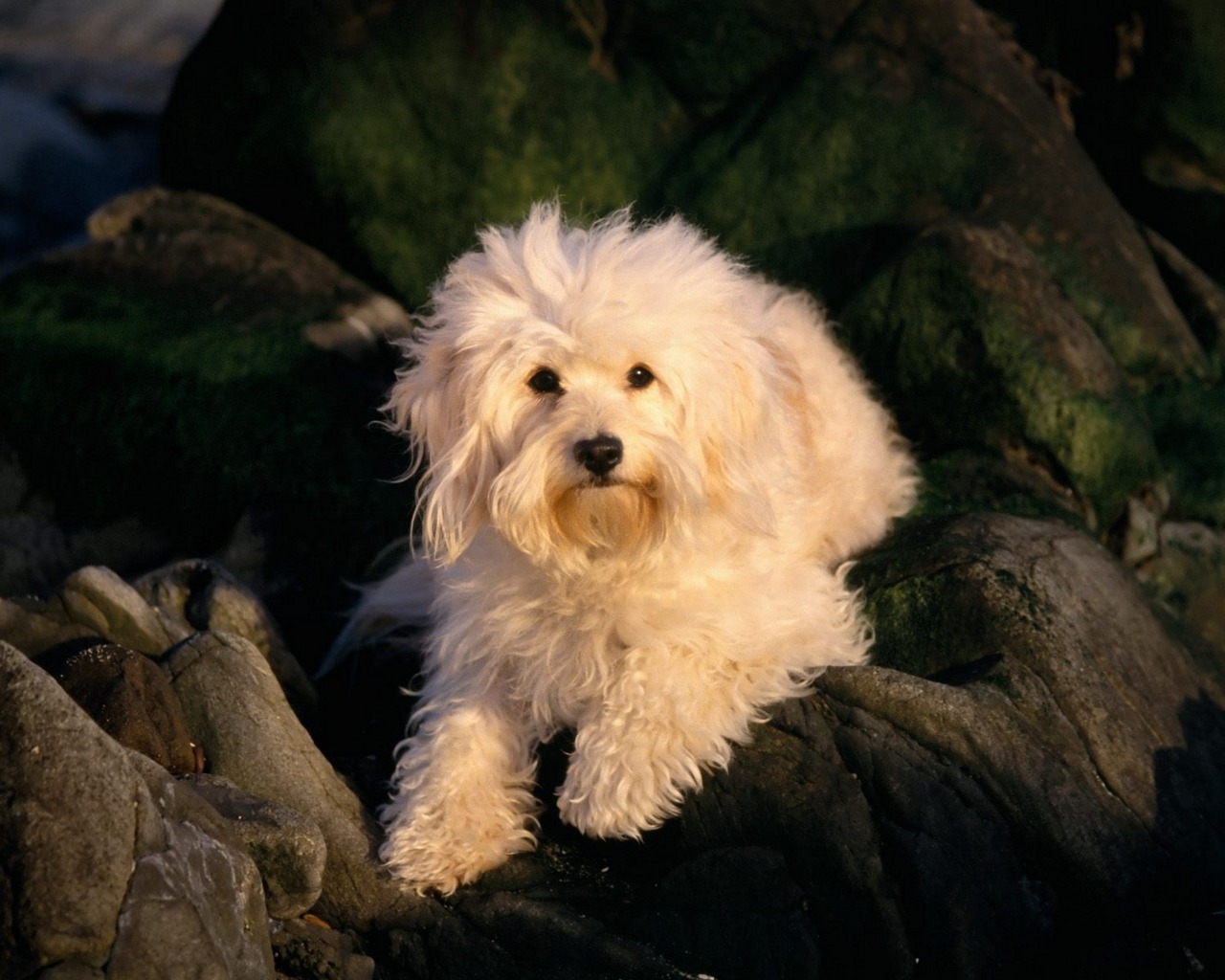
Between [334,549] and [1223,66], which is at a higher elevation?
[1223,66]

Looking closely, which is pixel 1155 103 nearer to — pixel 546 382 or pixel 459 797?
pixel 546 382

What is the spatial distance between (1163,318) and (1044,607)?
9.32ft

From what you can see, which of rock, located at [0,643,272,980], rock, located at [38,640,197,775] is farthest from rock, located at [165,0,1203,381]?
rock, located at [0,643,272,980]

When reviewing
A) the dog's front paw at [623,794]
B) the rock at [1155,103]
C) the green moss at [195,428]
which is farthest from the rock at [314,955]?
the rock at [1155,103]

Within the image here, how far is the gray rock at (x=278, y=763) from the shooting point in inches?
183

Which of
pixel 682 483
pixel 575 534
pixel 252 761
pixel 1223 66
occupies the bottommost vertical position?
pixel 252 761

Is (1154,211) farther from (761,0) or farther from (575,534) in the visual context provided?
(575,534)

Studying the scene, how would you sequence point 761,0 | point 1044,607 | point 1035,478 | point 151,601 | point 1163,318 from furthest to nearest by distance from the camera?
point 761,0 < point 1163,318 < point 1035,478 < point 151,601 < point 1044,607

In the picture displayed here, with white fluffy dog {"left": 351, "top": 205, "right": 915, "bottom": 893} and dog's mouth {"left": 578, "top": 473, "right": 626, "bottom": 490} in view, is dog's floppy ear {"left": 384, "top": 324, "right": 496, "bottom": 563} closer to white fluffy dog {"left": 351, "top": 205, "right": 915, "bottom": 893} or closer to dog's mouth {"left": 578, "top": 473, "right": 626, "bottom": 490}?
white fluffy dog {"left": 351, "top": 205, "right": 915, "bottom": 893}

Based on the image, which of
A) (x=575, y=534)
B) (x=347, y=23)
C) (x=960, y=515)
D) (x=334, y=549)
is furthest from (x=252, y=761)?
(x=347, y=23)

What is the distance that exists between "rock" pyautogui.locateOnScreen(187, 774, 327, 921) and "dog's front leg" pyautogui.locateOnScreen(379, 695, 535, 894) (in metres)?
0.34

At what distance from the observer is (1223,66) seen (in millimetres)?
8594

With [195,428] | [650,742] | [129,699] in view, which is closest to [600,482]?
[650,742]

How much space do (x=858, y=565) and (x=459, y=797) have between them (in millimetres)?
1771
